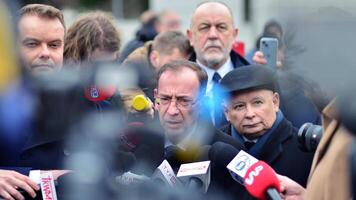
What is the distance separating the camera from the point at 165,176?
3564 millimetres

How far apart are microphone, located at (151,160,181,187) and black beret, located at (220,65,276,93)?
0.84 meters

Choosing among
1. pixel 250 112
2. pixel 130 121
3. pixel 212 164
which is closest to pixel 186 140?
pixel 212 164

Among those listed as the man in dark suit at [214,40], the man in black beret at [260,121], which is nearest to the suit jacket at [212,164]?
the man in black beret at [260,121]

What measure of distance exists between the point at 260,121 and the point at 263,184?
55.9 inches

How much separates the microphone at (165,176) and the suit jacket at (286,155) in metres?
0.71

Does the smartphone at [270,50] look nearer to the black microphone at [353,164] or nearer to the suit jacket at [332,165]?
the suit jacket at [332,165]

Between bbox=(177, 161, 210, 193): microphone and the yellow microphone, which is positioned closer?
bbox=(177, 161, 210, 193): microphone

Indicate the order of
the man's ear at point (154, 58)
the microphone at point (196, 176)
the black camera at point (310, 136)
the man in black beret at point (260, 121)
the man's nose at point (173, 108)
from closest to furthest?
the black camera at point (310, 136), the microphone at point (196, 176), the man's nose at point (173, 108), the man in black beret at point (260, 121), the man's ear at point (154, 58)

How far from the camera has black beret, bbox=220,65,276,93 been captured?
173 inches

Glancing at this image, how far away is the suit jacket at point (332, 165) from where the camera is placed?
8.59ft

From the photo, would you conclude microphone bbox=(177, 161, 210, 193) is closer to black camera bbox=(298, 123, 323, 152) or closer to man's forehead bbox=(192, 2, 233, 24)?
black camera bbox=(298, 123, 323, 152)

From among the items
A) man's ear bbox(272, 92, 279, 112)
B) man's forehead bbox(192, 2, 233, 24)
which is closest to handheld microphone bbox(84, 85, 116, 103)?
man's ear bbox(272, 92, 279, 112)

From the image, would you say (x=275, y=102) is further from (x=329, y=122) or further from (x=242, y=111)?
(x=329, y=122)

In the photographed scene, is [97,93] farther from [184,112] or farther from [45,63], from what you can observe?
[184,112]
